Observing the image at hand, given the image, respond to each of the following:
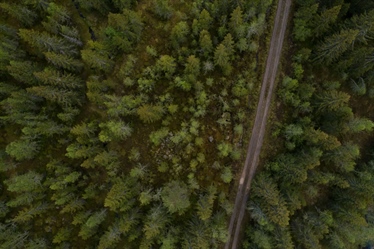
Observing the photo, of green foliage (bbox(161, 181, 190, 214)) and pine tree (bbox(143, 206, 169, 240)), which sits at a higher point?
green foliage (bbox(161, 181, 190, 214))

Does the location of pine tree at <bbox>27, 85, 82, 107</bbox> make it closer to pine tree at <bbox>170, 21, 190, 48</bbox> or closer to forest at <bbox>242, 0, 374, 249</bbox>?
pine tree at <bbox>170, 21, 190, 48</bbox>

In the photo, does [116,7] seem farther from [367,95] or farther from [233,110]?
[367,95]

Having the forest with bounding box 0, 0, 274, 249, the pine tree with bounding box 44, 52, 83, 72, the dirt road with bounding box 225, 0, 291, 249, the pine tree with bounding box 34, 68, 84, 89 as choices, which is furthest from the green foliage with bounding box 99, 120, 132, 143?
the dirt road with bounding box 225, 0, 291, 249

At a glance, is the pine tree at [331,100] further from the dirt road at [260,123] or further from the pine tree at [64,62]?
the pine tree at [64,62]

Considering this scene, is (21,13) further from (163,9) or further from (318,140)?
(318,140)

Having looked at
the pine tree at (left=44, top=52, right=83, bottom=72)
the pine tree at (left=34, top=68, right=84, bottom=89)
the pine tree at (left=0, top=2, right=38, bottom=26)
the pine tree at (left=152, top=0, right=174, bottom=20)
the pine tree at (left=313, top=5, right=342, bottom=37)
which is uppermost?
the pine tree at (left=313, top=5, right=342, bottom=37)

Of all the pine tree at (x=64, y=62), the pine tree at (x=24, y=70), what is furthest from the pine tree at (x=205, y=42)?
the pine tree at (x=24, y=70)

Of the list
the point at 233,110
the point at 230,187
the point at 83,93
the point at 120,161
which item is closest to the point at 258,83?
the point at 233,110
